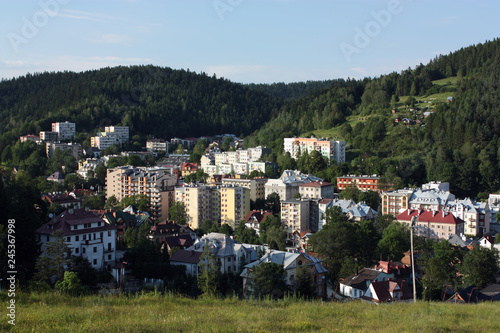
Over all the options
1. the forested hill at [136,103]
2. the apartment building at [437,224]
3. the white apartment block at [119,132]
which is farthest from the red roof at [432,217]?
the forested hill at [136,103]

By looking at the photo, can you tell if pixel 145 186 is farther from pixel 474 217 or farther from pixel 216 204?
pixel 474 217

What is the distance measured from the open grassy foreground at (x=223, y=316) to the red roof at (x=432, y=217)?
21.0 m

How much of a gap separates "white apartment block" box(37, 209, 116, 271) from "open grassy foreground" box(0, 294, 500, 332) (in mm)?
9576

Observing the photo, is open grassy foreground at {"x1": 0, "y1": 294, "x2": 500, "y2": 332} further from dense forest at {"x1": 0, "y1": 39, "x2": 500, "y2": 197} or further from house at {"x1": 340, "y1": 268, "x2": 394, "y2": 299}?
dense forest at {"x1": 0, "y1": 39, "x2": 500, "y2": 197}

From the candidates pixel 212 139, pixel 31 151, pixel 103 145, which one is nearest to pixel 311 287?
pixel 31 151

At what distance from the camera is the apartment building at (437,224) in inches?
1086

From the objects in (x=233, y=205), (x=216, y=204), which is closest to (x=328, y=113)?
(x=216, y=204)

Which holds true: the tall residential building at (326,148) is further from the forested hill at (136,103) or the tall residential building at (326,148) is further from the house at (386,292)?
the forested hill at (136,103)

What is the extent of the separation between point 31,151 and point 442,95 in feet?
135

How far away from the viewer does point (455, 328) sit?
6195 millimetres

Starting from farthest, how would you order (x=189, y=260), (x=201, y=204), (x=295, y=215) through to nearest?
(x=201, y=204), (x=295, y=215), (x=189, y=260)

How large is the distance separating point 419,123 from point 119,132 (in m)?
32.3

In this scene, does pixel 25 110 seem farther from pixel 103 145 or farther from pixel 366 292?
pixel 366 292

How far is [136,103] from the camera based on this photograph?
73.1 metres
